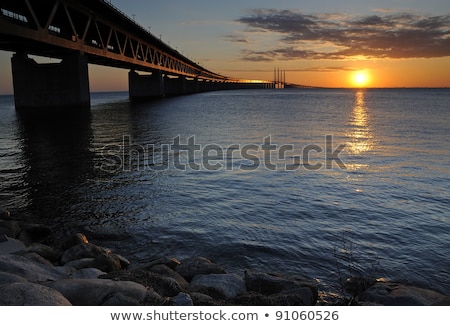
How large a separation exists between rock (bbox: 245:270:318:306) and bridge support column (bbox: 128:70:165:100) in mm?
102659

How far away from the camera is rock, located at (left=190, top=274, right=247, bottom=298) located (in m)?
6.06

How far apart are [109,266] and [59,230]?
10.6ft

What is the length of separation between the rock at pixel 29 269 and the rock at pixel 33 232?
2451 mm

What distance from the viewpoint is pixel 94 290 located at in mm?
5129

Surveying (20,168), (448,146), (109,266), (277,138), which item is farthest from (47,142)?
(448,146)

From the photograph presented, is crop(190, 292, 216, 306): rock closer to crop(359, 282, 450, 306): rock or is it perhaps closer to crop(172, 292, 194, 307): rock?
crop(172, 292, 194, 307): rock

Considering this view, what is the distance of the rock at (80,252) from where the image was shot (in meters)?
7.32

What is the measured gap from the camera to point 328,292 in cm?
660

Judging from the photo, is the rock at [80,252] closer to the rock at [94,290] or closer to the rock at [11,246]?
the rock at [11,246]

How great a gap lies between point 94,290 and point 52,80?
50.9 meters

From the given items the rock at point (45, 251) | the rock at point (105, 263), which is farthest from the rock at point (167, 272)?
the rock at point (45, 251)

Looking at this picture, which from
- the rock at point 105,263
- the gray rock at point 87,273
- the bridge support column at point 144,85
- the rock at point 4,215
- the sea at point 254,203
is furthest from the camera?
the bridge support column at point 144,85

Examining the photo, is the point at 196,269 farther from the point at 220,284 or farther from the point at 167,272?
the point at 220,284

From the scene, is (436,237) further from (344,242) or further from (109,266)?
(109,266)
